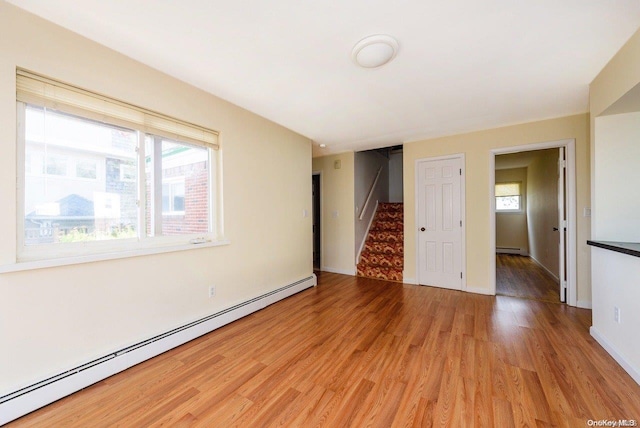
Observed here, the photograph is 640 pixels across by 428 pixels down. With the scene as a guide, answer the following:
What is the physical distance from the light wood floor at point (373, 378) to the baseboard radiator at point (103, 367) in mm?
57

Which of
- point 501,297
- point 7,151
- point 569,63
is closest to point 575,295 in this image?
point 501,297

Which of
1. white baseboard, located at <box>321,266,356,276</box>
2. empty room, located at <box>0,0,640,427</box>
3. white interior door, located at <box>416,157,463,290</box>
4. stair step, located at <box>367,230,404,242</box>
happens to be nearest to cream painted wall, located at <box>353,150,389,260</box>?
stair step, located at <box>367,230,404,242</box>

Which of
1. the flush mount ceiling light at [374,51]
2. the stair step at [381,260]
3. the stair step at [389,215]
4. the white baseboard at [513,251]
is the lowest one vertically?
the white baseboard at [513,251]

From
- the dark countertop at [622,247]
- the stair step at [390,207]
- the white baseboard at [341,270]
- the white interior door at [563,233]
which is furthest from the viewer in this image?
the stair step at [390,207]

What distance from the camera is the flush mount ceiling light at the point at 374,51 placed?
180cm

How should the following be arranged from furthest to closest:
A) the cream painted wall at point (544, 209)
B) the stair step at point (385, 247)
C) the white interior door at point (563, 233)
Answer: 1. the stair step at point (385, 247)
2. the cream painted wall at point (544, 209)
3. the white interior door at point (563, 233)

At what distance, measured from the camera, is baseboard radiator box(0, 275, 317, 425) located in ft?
4.92

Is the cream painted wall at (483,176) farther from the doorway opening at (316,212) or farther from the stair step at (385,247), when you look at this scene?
the doorway opening at (316,212)

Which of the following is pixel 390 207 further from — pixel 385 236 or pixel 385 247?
pixel 385 247

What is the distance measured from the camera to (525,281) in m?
4.27

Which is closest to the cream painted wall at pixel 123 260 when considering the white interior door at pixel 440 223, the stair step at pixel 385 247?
the stair step at pixel 385 247

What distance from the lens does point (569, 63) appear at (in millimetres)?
2104

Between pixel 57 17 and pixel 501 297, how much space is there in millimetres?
5270

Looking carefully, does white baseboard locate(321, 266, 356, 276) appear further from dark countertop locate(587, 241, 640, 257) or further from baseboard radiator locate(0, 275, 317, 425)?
dark countertop locate(587, 241, 640, 257)
